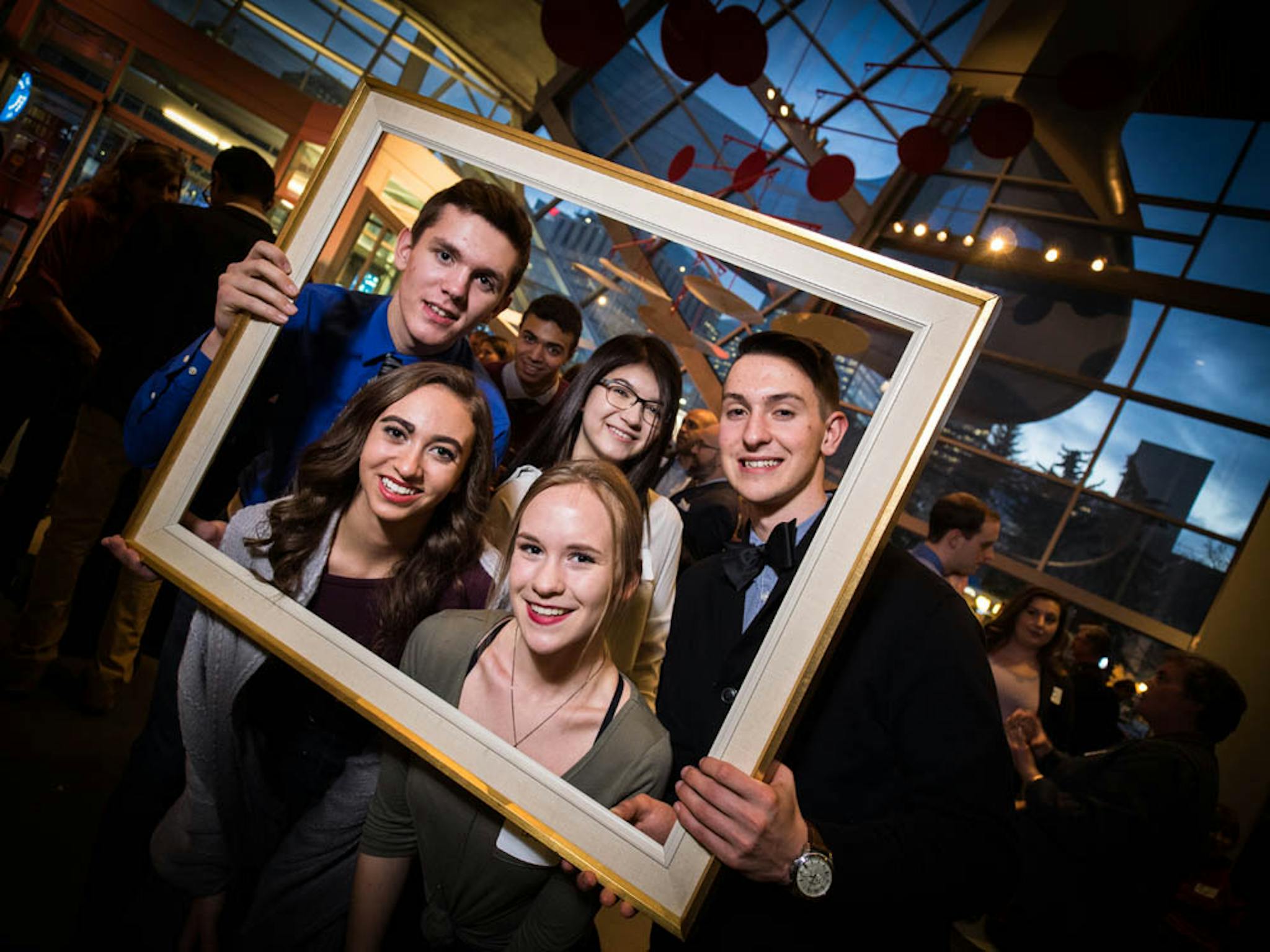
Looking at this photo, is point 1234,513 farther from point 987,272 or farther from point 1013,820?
point 1013,820

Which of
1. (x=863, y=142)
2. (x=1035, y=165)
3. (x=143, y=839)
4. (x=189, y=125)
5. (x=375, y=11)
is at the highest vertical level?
(x=1035, y=165)

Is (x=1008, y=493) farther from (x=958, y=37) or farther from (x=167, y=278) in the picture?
(x=167, y=278)

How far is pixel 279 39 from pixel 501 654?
10106 millimetres

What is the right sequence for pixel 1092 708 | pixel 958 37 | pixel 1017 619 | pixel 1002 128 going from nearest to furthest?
pixel 1017 619 < pixel 1092 708 < pixel 1002 128 < pixel 958 37

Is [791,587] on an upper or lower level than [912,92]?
lower

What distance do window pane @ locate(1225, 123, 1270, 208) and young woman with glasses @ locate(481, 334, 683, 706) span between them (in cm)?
908

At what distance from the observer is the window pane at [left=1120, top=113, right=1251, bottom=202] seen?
7.03 m

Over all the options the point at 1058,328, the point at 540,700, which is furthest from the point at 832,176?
the point at 540,700

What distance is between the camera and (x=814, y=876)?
1035mm

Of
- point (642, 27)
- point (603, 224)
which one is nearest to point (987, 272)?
point (642, 27)

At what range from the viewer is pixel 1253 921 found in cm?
284

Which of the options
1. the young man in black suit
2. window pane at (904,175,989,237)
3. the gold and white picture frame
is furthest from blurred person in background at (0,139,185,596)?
window pane at (904,175,989,237)

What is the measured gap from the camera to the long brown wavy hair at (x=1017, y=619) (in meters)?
3.63

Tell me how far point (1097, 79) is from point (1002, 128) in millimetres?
637
